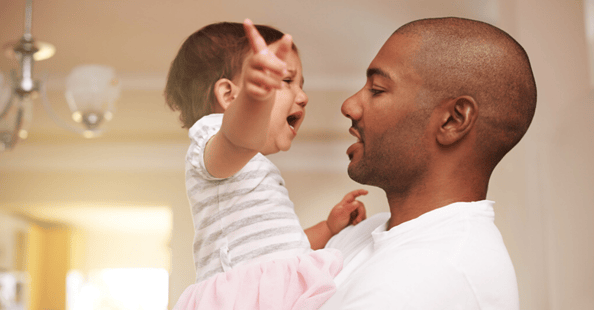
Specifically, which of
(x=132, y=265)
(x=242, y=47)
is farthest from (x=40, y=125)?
(x=242, y=47)

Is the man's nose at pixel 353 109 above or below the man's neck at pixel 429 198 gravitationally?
above

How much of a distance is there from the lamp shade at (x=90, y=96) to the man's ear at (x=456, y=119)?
1250 mm

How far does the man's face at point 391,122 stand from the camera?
2.77 ft

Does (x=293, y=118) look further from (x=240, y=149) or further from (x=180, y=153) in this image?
(x=180, y=153)

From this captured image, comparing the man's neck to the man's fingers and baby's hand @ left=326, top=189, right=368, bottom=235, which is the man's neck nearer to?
baby's hand @ left=326, top=189, right=368, bottom=235

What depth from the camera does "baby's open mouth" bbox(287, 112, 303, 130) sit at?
103 cm

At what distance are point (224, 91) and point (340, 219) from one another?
0.36 m

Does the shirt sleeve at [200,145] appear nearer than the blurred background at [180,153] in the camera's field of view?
Yes

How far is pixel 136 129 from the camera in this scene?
3.07 m

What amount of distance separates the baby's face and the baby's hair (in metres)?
0.07

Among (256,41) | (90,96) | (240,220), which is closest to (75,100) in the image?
(90,96)

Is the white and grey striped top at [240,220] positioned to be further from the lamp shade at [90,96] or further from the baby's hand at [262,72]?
the lamp shade at [90,96]

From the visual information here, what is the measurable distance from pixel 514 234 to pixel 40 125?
267 centimetres

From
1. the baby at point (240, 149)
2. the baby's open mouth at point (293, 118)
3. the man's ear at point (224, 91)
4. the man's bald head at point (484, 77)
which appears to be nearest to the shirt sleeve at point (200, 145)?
the baby at point (240, 149)
